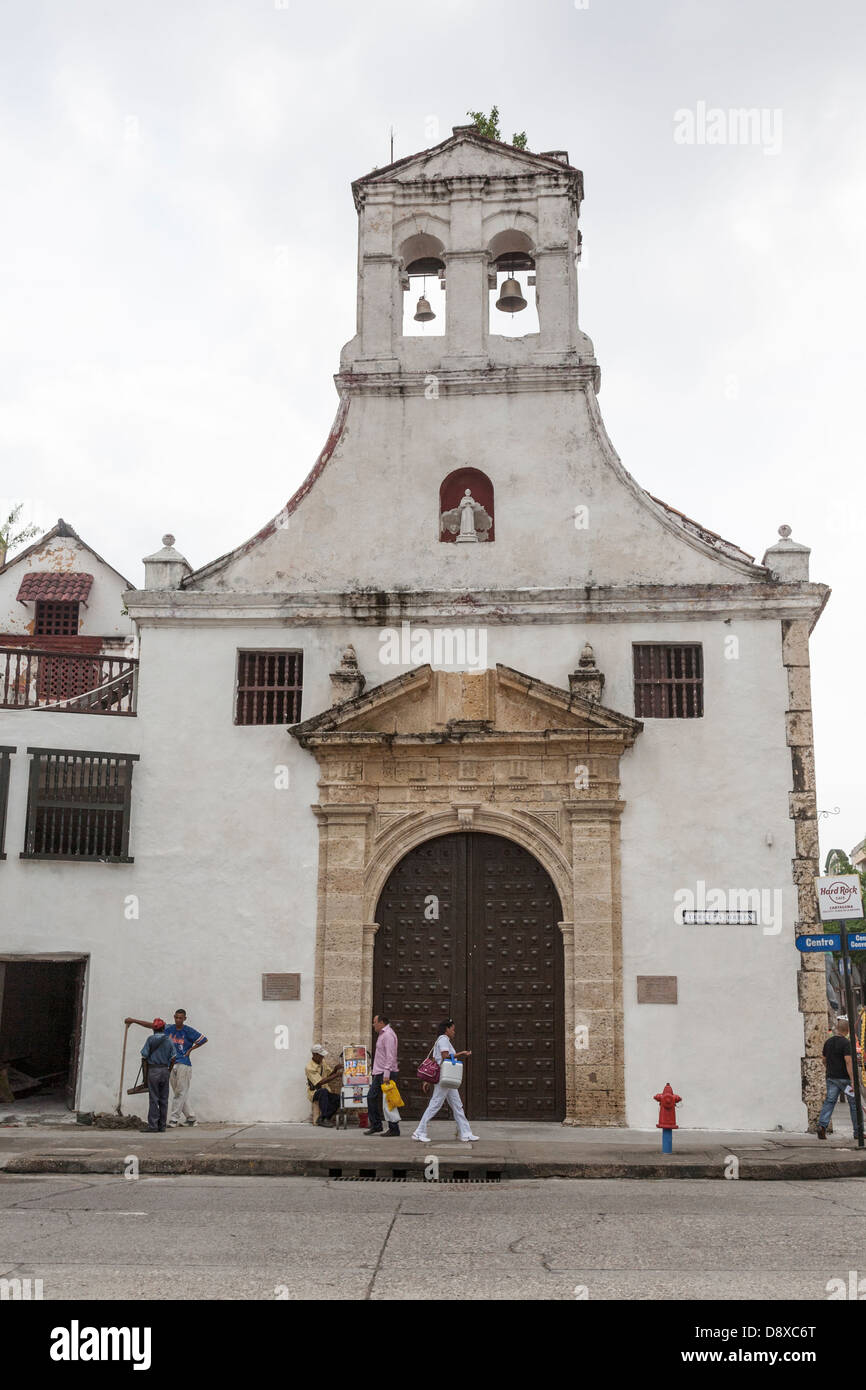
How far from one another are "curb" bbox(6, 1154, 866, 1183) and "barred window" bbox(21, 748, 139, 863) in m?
5.10

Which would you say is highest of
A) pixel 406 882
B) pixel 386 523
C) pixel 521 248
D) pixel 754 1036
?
pixel 521 248

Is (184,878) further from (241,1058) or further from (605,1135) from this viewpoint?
(605,1135)

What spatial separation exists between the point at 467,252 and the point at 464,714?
6.98 m

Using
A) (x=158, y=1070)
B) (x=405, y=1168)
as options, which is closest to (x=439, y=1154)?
(x=405, y=1168)

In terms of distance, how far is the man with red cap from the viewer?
15.1 m

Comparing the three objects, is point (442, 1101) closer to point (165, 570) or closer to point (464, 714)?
point (464, 714)

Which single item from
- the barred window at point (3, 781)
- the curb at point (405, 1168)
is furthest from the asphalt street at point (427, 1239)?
the barred window at point (3, 781)

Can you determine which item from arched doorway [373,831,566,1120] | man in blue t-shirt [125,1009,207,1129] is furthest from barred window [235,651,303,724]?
man in blue t-shirt [125,1009,207,1129]

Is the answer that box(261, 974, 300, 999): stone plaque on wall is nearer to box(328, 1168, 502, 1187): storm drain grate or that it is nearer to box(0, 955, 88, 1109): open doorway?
box(328, 1168, 502, 1187): storm drain grate

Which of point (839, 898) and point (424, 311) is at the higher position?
point (424, 311)

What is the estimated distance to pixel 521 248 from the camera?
19766mm

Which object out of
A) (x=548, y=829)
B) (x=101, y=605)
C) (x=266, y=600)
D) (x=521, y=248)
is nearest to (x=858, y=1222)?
(x=548, y=829)

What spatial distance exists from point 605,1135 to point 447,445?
367 inches

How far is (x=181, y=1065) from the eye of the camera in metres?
16.2
